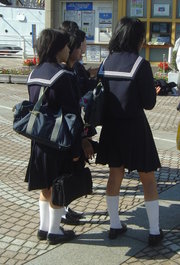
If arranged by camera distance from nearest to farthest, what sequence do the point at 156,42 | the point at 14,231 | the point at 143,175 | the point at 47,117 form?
the point at 47,117 < the point at 143,175 < the point at 14,231 < the point at 156,42

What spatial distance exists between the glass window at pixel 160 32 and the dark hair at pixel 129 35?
53.2ft

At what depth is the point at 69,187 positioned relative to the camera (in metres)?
3.51

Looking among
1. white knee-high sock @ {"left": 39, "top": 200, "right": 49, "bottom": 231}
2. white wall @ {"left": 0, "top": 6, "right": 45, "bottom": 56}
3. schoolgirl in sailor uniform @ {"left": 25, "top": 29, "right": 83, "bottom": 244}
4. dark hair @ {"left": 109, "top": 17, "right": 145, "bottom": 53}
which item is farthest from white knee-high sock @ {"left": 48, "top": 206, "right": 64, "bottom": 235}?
white wall @ {"left": 0, "top": 6, "right": 45, "bottom": 56}

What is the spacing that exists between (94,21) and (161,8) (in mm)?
3033

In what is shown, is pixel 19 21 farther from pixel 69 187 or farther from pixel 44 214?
pixel 69 187

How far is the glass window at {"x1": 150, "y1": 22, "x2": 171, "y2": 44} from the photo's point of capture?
19312 millimetres

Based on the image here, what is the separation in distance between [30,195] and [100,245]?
4.76 feet

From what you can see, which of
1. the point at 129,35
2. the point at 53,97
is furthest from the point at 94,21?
the point at 53,97

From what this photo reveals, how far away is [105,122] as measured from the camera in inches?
146

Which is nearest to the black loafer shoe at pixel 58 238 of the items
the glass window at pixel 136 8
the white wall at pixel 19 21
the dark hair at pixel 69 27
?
the dark hair at pixel 69 27

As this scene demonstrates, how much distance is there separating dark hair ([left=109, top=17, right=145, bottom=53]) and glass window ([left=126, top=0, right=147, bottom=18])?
1647cm

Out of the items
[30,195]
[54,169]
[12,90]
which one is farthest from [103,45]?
[54,169]

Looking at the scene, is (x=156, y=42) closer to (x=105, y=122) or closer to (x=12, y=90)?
(x=12, y=90)

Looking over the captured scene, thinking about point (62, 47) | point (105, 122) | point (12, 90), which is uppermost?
point (62, 47)
